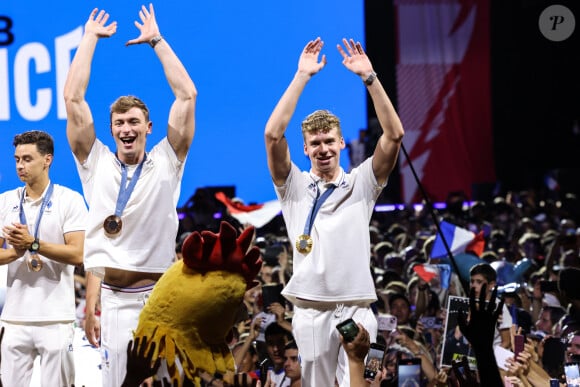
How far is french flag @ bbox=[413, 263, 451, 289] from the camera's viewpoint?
Answer: 916cm

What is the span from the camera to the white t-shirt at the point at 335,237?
17.7 feet

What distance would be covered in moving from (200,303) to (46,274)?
307 centimetres

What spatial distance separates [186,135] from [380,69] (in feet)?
47.0

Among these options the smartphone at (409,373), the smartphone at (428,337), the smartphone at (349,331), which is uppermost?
the smartphone at (349,331)

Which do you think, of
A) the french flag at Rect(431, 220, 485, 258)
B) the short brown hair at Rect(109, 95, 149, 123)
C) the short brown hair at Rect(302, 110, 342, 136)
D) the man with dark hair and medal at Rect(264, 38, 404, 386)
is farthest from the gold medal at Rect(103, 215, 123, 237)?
the french flag at Rect(431, 220, 485, 258)

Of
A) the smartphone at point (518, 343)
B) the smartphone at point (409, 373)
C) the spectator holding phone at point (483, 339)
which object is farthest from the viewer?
the smartphone at point (409, 373)

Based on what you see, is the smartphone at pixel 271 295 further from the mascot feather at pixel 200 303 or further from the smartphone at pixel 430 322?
the mascot feather at pixel 200 303

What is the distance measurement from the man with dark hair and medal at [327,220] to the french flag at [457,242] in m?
4.77

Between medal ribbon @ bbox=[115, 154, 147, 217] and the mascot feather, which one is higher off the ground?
medal ribbon @ bbox=[115, 154, 147, 217]

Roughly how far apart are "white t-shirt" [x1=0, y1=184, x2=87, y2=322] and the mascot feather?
2.89m

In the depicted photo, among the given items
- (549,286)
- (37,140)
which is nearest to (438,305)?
(549,286)

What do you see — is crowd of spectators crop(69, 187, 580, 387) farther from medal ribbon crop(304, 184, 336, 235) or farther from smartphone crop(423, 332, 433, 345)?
medal ribbon crop(304, 184, 336, 235)

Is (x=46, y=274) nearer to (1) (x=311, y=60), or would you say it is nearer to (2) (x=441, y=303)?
(1) (x=311, y=60)

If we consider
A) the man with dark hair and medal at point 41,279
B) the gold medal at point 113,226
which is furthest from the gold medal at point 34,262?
the gold medal at point 113,226
